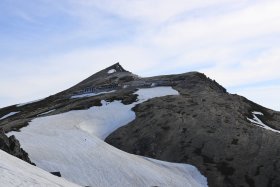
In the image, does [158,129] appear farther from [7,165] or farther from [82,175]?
[7,165]

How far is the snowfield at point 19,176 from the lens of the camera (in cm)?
2600

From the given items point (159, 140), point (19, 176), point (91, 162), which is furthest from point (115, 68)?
point (19, 176)

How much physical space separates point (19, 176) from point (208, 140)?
48209 millimetres

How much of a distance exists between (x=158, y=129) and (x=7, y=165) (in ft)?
161

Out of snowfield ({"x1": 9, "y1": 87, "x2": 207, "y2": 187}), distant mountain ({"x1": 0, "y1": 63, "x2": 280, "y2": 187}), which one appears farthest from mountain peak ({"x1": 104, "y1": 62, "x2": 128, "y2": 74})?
snowfield ({"x1": 9, "y1": 87, "x2": 207, "y2": 187})

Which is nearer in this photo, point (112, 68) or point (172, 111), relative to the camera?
point (172, 111)

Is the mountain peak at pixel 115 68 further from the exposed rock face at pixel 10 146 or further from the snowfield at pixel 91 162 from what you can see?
the exposed rock face at pixel 10 146

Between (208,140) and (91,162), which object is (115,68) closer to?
(208,140)

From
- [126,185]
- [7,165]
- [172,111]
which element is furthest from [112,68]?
[7,165]

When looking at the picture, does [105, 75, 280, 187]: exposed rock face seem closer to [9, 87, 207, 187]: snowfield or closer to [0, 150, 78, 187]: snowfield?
[9, 87, 207, 187]: snowfield

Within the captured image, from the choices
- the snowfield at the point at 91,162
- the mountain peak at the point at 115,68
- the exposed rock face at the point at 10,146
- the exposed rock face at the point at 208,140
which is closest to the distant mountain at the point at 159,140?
the snowfield at the point at 91,162

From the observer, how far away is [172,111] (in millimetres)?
83875

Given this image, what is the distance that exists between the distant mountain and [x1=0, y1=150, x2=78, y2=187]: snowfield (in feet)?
57.4

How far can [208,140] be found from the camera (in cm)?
7238
